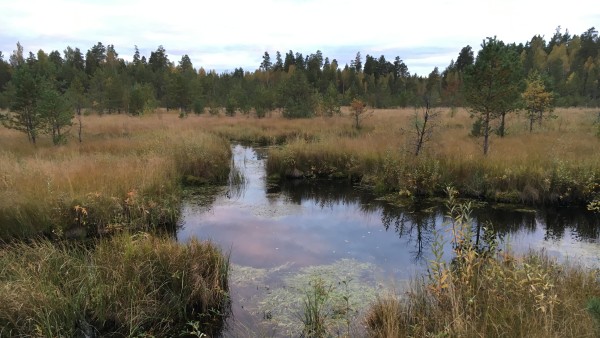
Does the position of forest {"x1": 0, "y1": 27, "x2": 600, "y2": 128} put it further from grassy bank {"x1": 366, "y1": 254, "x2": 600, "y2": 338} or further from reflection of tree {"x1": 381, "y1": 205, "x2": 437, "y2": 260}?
grassy bank {"x1": 366, "y1": 254, "x2": 600, "y2": 338}

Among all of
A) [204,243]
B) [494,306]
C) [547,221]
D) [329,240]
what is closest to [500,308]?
[494,306]

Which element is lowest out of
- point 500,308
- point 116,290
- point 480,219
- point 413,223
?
point 413,223

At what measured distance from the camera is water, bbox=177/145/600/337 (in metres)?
5.66

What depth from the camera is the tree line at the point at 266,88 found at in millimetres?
15906

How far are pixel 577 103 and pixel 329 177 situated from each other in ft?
148

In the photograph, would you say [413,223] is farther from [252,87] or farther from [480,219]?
[252,87]

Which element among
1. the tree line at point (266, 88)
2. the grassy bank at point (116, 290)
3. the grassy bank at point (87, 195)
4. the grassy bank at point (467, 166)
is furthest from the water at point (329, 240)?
the tree line at point (266, 88)

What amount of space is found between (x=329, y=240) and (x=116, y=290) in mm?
4804

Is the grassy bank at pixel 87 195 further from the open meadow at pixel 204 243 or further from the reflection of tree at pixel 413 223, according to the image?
the reflection of tree at pixel 413 223

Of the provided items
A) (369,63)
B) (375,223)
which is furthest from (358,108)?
(369,63)

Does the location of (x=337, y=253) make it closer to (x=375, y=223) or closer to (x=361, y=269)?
(x=361, y=269)

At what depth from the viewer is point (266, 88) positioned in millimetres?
53875

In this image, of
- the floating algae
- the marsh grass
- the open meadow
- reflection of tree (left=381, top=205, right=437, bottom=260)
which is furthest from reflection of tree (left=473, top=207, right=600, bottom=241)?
the floating algae

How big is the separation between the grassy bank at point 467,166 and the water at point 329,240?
82cm
